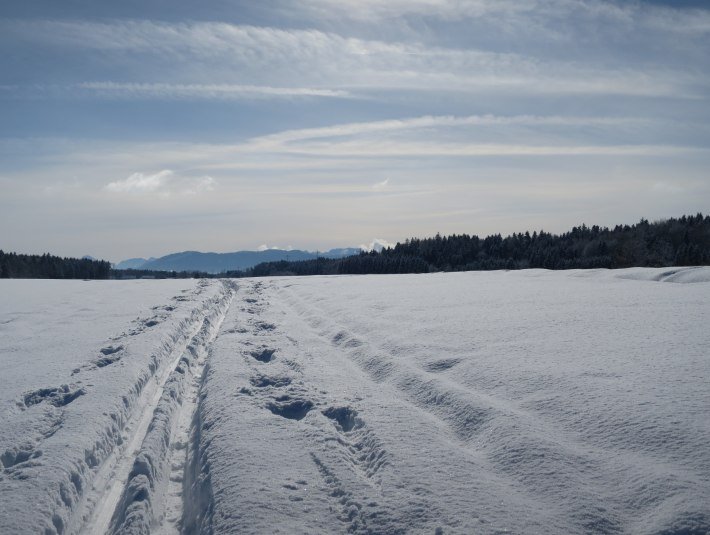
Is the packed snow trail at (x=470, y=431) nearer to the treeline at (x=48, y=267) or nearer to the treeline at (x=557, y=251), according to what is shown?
the treeline at (x=557, y=251)

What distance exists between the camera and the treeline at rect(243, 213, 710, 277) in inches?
2480

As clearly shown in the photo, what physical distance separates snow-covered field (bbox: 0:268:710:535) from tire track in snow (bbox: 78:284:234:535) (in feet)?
0.09

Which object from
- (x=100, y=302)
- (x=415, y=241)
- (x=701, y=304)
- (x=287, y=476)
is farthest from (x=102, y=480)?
(x=415, y=241)

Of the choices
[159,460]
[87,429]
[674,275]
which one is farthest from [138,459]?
[674,275]

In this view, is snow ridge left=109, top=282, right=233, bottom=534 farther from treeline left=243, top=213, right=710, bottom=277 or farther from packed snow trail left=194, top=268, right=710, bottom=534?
treeline left=243, top=213, right=710, bottom=277

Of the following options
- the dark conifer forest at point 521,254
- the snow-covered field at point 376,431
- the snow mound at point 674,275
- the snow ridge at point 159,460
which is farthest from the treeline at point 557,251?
the snow ridge at point 159,460

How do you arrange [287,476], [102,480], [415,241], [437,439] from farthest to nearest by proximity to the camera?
[415,241] < [437,439] < [102,480] < [287,476]

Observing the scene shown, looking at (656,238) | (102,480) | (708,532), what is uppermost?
(656,238)

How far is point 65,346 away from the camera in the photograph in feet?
39.2

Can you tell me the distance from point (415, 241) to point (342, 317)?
87400 millimetres

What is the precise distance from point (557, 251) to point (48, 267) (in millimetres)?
103558

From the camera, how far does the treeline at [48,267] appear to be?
86875mm

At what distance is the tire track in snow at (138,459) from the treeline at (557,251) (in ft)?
221

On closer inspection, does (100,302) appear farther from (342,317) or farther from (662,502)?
(662,502)
